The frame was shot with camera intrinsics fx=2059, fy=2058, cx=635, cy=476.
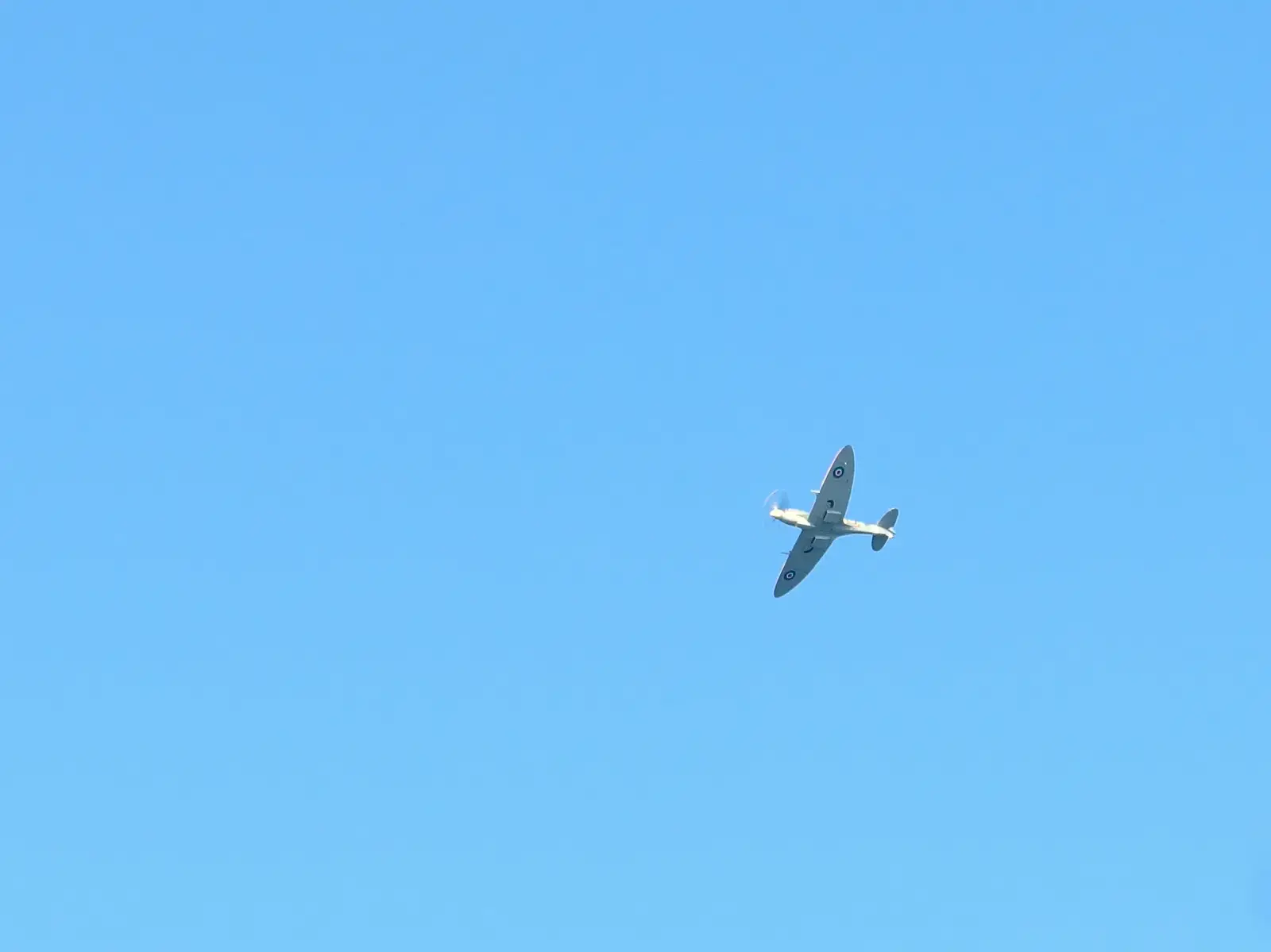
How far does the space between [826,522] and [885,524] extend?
15.9ft

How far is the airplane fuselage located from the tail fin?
0.24 meters

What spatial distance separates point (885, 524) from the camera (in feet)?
518

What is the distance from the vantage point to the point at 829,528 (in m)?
157

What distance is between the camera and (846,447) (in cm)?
15300

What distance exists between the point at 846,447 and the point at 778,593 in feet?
51.8

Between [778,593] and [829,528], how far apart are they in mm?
8644

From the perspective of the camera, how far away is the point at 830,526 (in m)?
157

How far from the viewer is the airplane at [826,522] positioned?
15388 cm

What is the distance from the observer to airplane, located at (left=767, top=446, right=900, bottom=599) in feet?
505

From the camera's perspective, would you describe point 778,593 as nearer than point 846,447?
No

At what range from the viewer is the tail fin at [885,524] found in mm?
157750

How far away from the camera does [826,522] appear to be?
514ft

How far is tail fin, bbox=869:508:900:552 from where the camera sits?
158 meters

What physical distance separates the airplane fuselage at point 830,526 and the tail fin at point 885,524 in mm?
244
